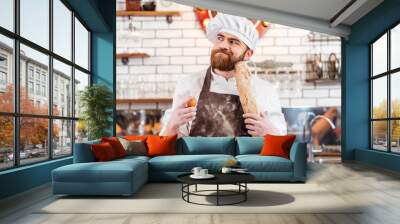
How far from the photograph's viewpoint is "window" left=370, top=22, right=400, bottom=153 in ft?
26.0

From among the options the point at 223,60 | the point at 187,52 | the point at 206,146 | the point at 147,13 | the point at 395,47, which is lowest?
the point at 206,146

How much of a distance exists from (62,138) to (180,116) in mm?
2765

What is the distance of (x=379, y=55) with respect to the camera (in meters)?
8.84

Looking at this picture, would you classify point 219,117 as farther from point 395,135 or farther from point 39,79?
point 39,79

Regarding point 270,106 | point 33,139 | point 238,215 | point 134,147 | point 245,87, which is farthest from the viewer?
point 270,106

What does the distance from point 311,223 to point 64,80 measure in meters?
5.00

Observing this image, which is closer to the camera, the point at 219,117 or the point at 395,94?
the point at 395,94

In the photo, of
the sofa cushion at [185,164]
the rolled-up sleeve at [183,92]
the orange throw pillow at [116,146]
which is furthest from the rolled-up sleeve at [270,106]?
the orange throw pillow at [116,146]

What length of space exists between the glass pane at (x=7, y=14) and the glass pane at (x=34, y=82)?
425mm

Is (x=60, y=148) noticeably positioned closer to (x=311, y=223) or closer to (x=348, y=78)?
(x=311, y=223)

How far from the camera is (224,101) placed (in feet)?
28.6

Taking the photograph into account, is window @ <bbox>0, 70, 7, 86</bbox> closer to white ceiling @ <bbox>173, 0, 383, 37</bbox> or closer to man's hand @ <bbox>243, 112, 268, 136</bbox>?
white ceiling @ <bbox>173, 0, 383, 37</bbox>

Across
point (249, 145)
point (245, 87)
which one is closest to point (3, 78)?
point (249, 145)

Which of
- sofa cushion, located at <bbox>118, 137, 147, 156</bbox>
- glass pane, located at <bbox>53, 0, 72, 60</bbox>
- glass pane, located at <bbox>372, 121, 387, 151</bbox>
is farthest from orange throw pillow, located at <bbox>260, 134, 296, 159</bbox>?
glass pane, located at <bbox>53, 0, 72, 60</bbox>
